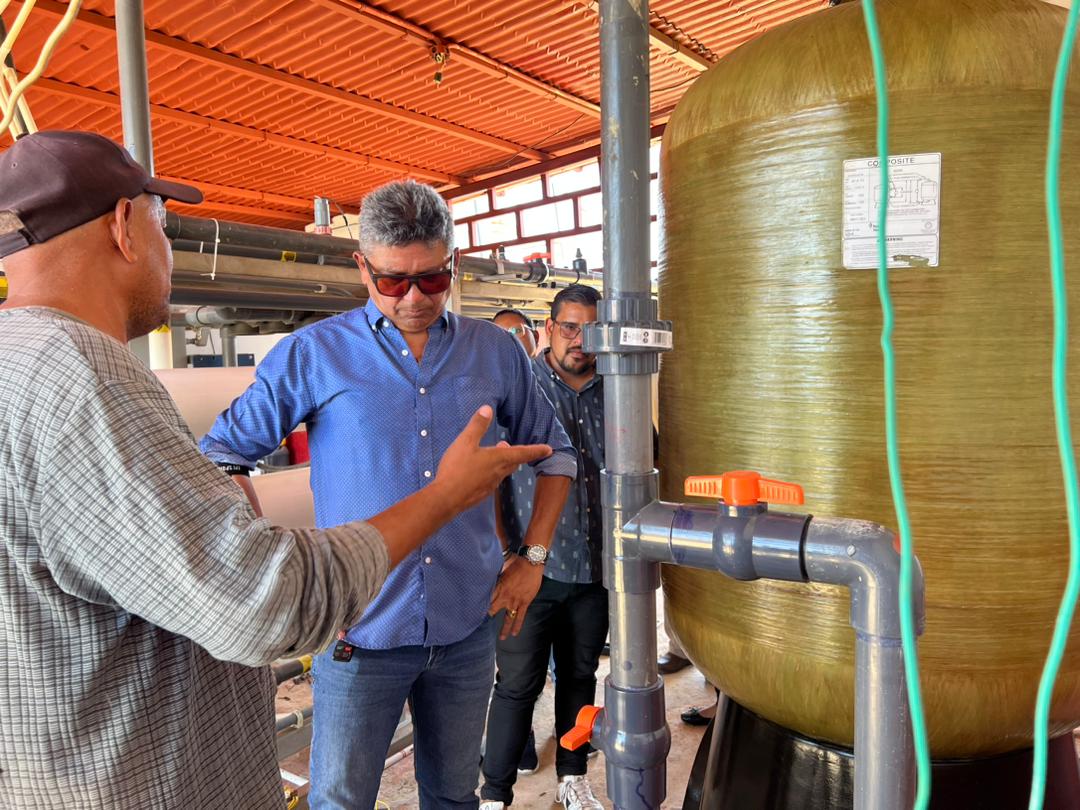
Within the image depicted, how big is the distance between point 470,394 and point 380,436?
21 cm

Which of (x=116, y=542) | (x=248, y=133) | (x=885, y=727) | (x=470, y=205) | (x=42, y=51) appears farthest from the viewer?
(x=470, y=205)

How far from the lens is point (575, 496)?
7.31ft

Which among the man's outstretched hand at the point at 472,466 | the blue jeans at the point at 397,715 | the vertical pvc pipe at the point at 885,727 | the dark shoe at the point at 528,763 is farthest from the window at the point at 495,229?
the vertical pvc pipe at the point at 885,727

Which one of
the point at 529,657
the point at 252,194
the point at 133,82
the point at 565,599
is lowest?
the point at 529,657

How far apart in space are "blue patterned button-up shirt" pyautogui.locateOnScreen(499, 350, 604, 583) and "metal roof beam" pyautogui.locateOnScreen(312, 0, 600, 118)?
176 inches

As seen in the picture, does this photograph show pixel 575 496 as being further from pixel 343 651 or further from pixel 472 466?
pixel 472 466

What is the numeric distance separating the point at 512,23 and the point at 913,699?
6.42m

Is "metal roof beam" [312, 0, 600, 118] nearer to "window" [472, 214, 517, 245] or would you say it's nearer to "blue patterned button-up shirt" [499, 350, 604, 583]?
"window" [472, 214, 517, 245]

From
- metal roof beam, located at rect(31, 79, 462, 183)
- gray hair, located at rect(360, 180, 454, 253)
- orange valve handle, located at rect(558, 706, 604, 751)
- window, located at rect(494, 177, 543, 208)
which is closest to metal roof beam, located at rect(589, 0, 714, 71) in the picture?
window, located at rect(494, 177, 543, 208)

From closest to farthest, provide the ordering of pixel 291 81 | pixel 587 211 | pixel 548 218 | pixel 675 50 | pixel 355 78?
1. pixel 675 50
2. pixel 291 81
3. pixel 355 78
4. pixel 587 211
5. pixel 548 218

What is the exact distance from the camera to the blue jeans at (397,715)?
1.40 metres

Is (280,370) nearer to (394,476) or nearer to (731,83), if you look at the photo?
(394,476)

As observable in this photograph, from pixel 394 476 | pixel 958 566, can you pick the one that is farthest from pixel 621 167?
pixel 394 476

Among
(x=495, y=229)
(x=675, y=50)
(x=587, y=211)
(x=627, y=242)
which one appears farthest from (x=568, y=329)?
(x=495, y=229)
